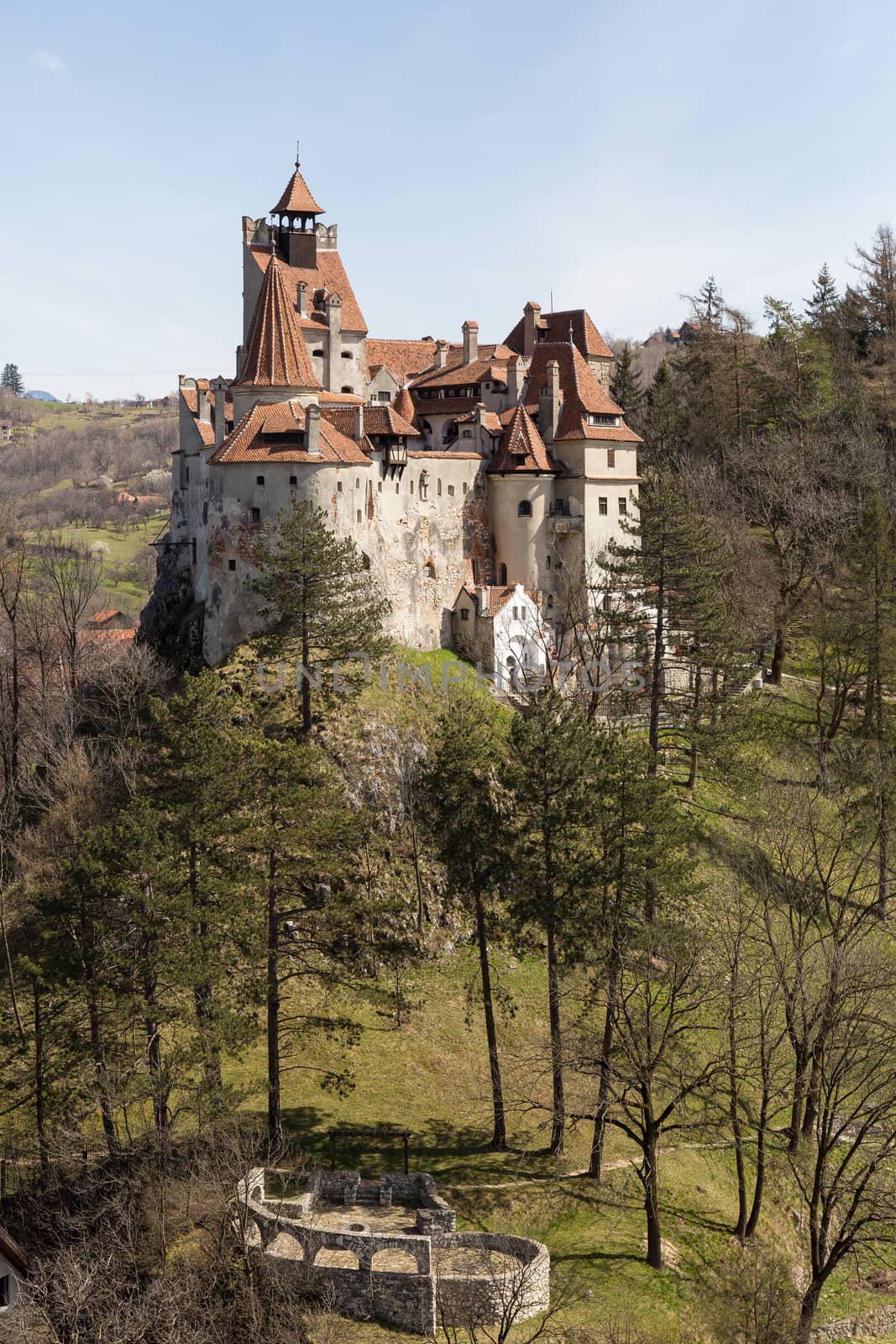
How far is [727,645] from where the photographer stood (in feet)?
161

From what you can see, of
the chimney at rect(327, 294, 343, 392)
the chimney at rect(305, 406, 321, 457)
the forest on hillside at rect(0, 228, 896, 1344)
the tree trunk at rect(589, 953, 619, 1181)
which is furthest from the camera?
the chimney at rect(327, 294, 343, 392)

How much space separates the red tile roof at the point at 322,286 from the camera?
5966 centimetres

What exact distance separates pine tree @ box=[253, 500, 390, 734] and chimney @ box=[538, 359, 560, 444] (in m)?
17.0

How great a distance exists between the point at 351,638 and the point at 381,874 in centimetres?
800

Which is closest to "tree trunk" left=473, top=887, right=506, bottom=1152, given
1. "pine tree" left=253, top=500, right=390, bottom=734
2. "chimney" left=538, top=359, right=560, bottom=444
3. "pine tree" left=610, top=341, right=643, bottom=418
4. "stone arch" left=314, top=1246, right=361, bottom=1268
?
"stone arch" left=314, top=1246, right=361, bottom=1268

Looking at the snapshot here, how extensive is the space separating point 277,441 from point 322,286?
1588 centimetres

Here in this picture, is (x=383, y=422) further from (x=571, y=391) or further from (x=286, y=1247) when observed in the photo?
(x=286, y=1247)

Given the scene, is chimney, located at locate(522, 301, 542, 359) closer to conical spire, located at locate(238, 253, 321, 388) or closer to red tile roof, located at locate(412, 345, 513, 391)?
red tile roof, located at locate(412, 345, 513, 391)

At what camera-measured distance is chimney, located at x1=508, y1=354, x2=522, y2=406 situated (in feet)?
200

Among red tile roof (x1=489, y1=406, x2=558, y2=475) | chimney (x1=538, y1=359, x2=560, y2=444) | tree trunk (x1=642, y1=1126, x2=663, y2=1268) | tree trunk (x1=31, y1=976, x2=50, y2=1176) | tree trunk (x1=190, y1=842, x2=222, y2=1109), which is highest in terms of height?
chimney (x1=538, y1=359, x2=560, y2=444)

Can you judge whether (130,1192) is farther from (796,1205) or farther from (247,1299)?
(796,1205)

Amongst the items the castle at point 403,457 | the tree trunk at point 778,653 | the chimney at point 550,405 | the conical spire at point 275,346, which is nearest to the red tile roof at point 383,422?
the castle at point 403,457

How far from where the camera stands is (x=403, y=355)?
66375 millimetres

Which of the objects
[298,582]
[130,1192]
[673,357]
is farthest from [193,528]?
[673,357]
